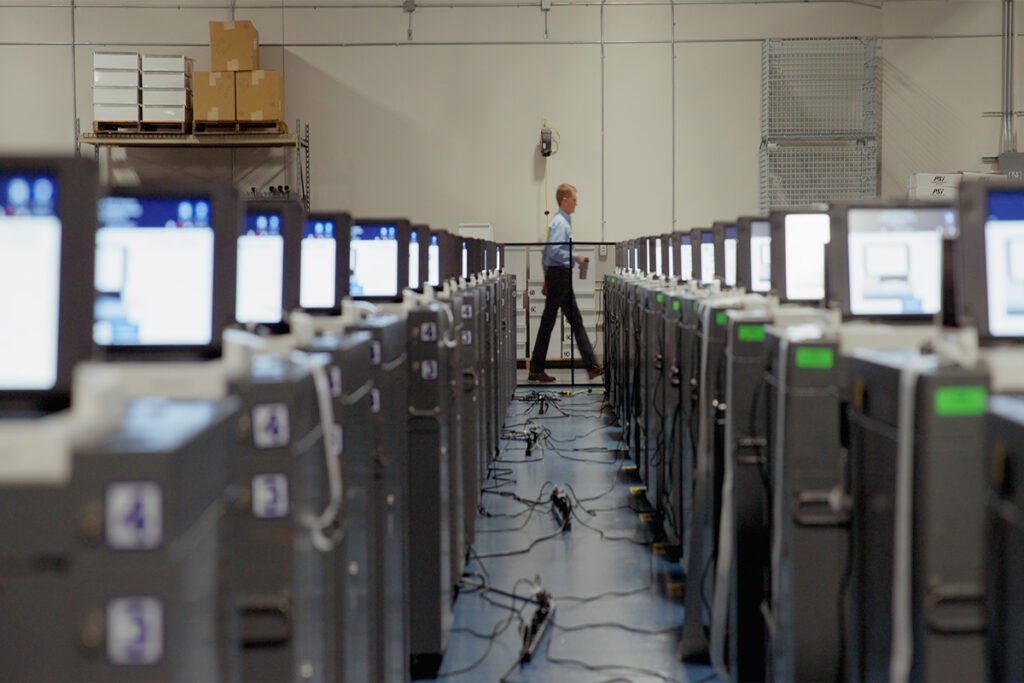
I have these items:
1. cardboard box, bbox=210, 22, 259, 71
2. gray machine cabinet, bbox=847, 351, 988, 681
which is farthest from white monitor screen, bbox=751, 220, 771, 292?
cardboard box, bbox=210, 22, 259, 71

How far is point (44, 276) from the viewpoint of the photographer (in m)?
1.30

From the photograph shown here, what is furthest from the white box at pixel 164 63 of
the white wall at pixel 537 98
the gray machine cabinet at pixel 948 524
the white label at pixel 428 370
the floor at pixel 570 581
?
the gray machine cabinet at pixel 948 524

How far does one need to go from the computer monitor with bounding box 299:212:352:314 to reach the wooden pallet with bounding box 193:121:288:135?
7.45 m

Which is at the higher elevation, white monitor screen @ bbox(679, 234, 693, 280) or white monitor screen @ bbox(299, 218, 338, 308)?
white monitor screen @ bbox(679, 234, 693, 280)

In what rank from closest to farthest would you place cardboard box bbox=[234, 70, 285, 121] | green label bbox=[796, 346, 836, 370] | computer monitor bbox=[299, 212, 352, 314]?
green label bbox=[796, 346, 836, 370] < computer monitor bbox=[299, 212, 352, 314] < cardboard box bbox=[234, 70, 285, 121]

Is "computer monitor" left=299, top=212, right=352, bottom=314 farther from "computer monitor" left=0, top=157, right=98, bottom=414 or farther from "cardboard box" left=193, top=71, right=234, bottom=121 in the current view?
"cardboard box" left=193, top=71, right=234, bottom=121

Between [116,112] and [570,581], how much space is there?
24.4 feet

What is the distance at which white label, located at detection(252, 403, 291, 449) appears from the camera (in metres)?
1.46

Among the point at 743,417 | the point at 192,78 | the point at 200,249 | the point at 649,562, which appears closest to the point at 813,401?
the point at 743,417

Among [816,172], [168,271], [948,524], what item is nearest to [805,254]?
[948,524]

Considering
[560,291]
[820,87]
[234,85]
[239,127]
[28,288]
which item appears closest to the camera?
[28,288]

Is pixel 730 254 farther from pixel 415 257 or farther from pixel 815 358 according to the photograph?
pixel 815 358

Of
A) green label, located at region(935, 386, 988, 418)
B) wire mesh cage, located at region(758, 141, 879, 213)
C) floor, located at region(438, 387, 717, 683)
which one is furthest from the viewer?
wire mesh cage, located at region(758, 141, 879, 213)

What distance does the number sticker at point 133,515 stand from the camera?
1019mm
